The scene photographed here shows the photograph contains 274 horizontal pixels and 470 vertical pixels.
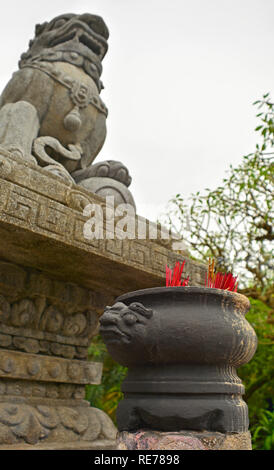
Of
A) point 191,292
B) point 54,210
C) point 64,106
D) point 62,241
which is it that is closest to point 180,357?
point 191,292

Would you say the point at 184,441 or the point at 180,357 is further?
the point at 180,357

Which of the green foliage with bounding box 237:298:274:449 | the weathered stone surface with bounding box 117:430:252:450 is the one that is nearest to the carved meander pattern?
the weathered stone surface with bounding box 117:430:252:450

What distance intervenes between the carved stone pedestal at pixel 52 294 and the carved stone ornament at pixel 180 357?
82 centimetres

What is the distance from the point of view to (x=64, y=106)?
3.74m

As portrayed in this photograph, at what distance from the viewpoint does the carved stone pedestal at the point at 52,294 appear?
2207 mm

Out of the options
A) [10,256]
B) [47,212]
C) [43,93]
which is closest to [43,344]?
[10,256]

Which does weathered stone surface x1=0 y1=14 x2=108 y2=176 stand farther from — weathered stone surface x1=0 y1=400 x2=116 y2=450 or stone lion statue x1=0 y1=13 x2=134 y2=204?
weathered stone surface x1=0 y1=400 x2=116 y2=450

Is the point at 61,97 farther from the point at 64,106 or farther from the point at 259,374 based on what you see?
the point at 259,374

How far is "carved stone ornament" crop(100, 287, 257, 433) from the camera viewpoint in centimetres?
151

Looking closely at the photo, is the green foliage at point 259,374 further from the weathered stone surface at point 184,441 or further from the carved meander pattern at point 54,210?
the weathered stone surface at point 184,441

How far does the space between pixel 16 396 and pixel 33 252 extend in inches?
39.5

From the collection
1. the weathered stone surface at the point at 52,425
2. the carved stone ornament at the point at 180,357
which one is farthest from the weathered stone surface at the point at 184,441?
the weathered stone surface at the point at 52,425

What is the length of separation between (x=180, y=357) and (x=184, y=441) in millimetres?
306
